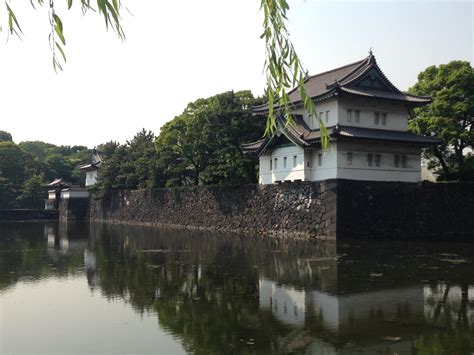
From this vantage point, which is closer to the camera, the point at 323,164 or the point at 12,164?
the point at 323,164

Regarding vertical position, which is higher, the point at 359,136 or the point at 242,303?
the point at 359,136

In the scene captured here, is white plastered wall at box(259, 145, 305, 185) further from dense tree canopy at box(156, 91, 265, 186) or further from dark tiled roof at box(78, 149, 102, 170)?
dark tiled roof at box(78, 149, 102, 170)

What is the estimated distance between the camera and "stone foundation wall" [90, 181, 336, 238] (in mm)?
26438

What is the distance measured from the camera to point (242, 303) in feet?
36.4

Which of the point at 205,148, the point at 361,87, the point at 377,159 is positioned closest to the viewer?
the point at 377,159

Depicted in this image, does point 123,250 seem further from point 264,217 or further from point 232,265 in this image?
point 264,217

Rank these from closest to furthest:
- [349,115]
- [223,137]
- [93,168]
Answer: [349,115] → [223,137] → [93,168]

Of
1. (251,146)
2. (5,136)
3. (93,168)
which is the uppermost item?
(5,136)

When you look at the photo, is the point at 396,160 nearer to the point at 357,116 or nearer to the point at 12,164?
the point at 357,116

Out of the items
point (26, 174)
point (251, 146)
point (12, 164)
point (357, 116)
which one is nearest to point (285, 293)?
point (357, 116)

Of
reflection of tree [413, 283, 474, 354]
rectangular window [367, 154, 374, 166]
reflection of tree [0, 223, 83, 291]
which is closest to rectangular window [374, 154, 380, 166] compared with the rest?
rectangular window [367, 154, 374, 166]

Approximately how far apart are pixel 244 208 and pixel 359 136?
9.95 meters

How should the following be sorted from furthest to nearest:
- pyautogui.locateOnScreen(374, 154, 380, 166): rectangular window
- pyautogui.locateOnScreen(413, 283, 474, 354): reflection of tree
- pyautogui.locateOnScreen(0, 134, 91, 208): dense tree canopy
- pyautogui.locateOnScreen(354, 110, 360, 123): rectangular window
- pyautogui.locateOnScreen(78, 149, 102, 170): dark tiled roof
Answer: pyautogui.locateOnScreen(0, 134, 91, 208): dense tree canopy, pyautogui.locateOnScreen(78, 149, 102, 170): dark tiled roof, pyautogui.locateOnScreen(354, 110, 360, 123): rectangular window, pyautogui.locateOnScreen(374, 154, 380, 166): rectangular window, pyautogui.locateOnScreen(413, 283, 474, 354): reflection of tree

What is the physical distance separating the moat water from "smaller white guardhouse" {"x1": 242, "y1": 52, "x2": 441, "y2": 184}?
731 centimetres
